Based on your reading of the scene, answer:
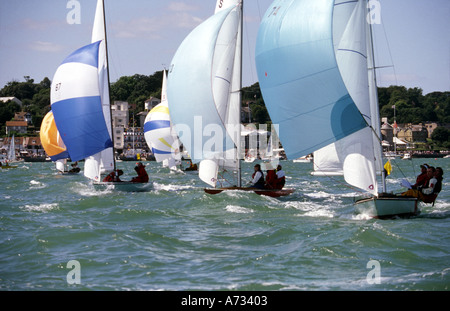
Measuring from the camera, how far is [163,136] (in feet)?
122

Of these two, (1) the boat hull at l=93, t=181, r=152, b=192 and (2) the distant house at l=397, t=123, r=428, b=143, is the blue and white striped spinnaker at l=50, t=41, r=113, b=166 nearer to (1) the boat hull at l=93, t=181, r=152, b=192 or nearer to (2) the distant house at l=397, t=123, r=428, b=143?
(1) the boat hull at l=93, t=181, r=152, b=192

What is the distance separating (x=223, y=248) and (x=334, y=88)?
16.7 ft

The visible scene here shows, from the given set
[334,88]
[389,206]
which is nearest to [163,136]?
[334,88]

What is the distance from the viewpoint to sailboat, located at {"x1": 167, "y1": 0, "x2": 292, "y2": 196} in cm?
1864

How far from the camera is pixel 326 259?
32.7ft

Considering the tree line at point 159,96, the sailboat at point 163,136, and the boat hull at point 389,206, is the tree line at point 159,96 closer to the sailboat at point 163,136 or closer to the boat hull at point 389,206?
the sailboat at point 163,136

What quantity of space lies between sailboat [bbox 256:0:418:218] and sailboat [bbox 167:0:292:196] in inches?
161

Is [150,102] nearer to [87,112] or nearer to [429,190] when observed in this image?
[87,112]

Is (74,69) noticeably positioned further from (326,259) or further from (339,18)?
(326,259)

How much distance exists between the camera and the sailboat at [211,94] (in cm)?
1864

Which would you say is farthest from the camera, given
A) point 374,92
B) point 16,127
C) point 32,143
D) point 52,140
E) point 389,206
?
point 16,127

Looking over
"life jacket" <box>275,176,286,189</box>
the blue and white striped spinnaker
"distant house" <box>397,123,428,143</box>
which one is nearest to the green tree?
"distant house" <box>397,123,428,143</box>

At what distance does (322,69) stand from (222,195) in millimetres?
6316

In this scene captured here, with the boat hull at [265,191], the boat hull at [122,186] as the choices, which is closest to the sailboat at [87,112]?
the boat hull at [122,186]
